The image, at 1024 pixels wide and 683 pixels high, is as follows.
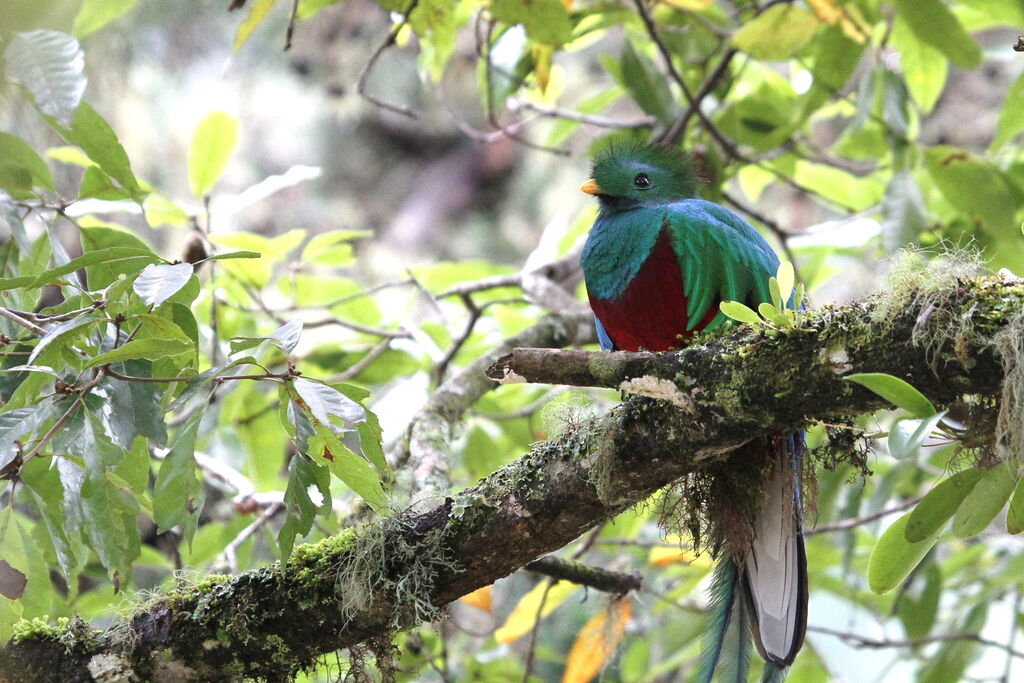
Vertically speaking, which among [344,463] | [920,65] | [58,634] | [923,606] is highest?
[920,65]

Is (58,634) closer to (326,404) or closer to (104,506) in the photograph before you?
(104,506)

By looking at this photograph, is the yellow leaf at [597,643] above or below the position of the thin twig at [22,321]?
below

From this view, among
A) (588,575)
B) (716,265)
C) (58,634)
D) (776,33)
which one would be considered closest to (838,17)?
(776,33)

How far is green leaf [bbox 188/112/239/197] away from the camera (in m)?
2.96

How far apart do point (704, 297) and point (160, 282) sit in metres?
1.28

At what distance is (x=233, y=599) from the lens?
1831mm

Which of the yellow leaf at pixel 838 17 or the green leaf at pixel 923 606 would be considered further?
the green leaf at pixel 923 606

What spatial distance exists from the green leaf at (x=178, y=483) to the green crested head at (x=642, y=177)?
4.79 feet

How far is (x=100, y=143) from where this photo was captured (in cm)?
173

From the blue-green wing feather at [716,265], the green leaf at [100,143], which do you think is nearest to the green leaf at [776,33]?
the blue-green wing feather at [716,265]

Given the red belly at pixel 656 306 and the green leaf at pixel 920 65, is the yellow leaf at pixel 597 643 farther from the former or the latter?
the green leaf at pixel 920 65

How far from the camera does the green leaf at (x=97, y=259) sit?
4.80 ft

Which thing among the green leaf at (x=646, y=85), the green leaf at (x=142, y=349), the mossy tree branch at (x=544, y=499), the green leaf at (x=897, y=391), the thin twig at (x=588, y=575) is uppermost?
the green leaf at (x=646, y=85)

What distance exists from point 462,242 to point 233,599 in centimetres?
663
